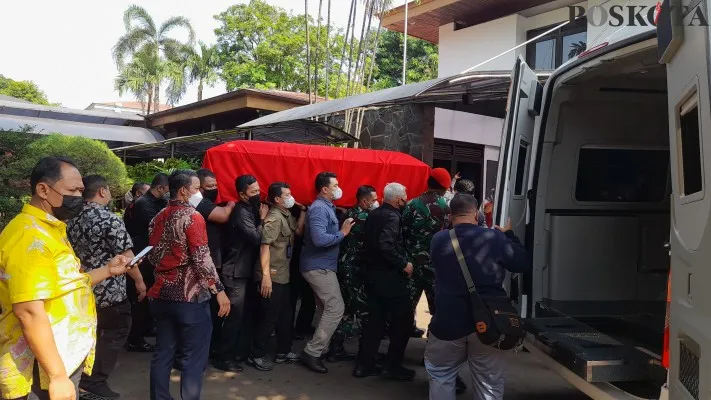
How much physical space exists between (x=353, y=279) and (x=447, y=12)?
10.5 m

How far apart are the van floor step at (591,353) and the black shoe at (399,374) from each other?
138cm

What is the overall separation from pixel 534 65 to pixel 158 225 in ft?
37.2

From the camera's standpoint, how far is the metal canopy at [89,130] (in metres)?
16.5

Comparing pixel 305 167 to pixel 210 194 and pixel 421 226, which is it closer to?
pixel 210 194

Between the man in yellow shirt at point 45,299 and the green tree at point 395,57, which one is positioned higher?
the green tree at point 395,57

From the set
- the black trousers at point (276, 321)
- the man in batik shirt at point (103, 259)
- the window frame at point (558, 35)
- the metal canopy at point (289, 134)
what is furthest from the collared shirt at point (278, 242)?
the window frame at point (558, 35)

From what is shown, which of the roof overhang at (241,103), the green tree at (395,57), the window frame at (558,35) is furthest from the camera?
the green tree at (395,57)

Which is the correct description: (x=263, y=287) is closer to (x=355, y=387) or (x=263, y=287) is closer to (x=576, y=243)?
(x=355, y=387)

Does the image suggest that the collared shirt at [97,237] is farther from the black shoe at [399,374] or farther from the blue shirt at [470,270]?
the black shoe at [399,374]

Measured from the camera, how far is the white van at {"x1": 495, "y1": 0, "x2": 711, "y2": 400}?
3.69 metres

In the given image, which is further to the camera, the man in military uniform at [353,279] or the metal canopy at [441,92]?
the metal canopy at [441,92]

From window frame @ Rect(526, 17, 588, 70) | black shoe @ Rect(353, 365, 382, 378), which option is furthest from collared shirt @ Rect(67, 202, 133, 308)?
window frame @ Rect(526, 17, 588, 70)

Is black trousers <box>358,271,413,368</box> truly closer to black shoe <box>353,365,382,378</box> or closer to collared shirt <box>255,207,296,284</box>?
black shoe <box>353,365,382,378</box>

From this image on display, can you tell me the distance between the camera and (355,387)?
511cm
